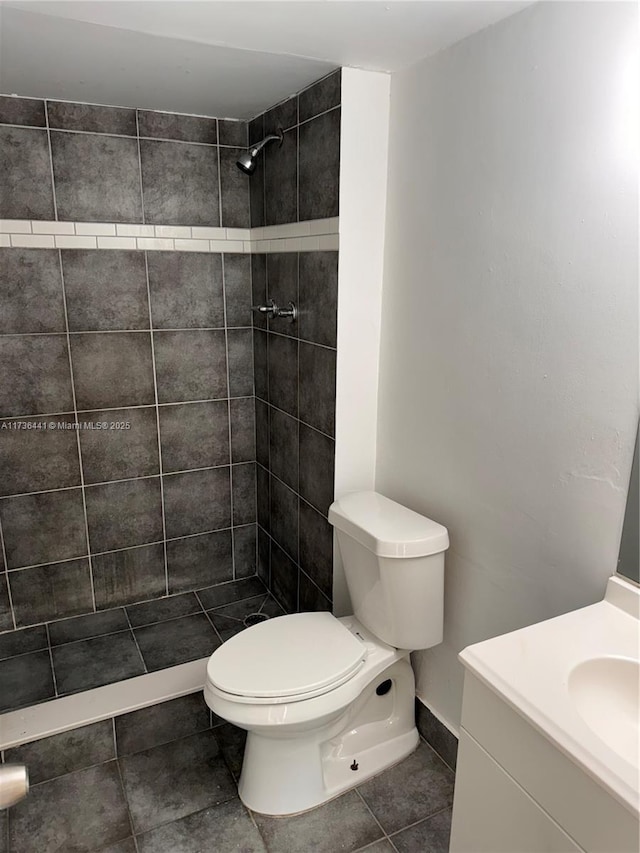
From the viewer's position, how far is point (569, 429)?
4.50ft

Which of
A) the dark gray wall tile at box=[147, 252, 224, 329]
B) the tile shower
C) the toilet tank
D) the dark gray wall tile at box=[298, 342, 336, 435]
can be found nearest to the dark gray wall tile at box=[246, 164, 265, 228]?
the tile shower

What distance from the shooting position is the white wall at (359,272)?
1860mm

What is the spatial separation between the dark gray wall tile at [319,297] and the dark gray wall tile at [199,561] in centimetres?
114

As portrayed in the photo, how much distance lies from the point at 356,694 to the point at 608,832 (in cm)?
90

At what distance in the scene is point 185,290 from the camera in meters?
2.52

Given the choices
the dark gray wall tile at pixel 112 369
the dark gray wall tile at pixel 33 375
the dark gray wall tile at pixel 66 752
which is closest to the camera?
the dark gray wall tile at pixel 66 752

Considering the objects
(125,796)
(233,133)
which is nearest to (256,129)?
(233,133)

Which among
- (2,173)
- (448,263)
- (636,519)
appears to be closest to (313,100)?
(448,263)

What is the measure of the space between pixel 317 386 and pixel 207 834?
1.42 metres

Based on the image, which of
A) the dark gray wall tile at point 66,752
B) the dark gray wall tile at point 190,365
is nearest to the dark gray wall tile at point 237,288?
the dark gray wall tile at point 190,365

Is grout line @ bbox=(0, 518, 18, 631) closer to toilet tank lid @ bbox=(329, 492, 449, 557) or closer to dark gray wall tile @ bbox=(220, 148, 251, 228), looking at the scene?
toilet tank lid @ bbox=(329, 492, 449, 557)

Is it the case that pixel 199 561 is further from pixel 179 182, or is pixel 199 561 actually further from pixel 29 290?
pixel 179 182

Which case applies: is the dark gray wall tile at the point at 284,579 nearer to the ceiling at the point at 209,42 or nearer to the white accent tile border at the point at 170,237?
the white accent tile border at the point at 170,237

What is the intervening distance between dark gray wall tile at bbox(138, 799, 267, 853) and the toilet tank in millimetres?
660
